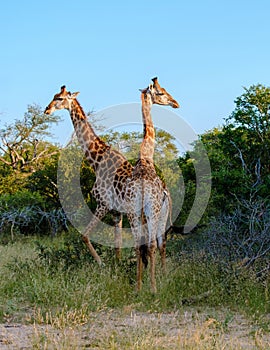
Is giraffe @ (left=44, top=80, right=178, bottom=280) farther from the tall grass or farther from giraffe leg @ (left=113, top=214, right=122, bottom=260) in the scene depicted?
the tall grass

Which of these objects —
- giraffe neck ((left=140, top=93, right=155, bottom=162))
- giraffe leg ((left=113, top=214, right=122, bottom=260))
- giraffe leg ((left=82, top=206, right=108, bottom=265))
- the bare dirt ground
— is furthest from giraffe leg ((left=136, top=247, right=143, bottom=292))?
giraffe neck ((left=140, top=93, right=155, bottom=162))

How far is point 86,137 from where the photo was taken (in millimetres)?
9055

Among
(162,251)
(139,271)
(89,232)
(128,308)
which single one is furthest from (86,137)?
(128,308)

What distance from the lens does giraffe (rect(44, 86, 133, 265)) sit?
8.32 m

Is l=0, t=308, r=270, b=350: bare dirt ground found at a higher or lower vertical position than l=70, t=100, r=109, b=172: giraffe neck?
lower

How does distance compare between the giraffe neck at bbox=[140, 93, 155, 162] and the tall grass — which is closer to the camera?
the tall grass

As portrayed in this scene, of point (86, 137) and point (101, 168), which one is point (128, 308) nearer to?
point (101, 168)

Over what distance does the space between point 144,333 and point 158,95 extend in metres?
4.03

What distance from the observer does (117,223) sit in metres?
8.75

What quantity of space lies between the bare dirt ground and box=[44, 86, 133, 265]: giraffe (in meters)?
2.42

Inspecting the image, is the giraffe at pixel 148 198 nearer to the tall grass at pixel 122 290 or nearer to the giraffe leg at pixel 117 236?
the tall grass at pixel 122 290

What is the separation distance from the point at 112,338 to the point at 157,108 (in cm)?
434

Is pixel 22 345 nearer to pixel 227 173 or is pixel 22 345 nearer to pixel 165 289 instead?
pixel 165 289

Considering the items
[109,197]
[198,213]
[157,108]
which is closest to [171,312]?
[109,197]
